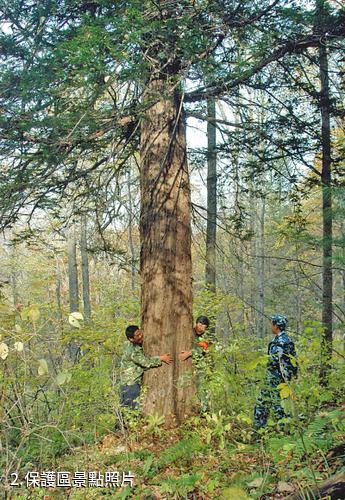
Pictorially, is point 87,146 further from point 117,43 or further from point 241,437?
point 241,437

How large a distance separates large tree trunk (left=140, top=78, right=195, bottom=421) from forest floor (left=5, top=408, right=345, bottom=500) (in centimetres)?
42

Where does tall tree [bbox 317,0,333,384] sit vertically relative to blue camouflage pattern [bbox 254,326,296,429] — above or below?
above

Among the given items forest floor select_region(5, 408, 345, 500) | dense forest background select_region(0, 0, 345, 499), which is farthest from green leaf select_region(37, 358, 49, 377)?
forest floor select_region(5, 408, 345, 500)

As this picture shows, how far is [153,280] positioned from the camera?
4.94 metres

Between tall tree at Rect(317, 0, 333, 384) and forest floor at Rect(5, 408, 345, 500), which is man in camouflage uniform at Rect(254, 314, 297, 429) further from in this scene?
tall tree at Rect(317, 0, 333, 384)

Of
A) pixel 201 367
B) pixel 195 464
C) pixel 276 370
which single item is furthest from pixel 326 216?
pixel 195 464

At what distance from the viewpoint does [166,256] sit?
495 cm

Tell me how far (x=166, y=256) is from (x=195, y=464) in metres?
2.29

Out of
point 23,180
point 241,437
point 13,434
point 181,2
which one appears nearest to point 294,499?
point 241,437

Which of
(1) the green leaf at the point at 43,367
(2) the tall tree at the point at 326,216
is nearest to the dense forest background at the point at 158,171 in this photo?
(1) the green leaf at the point at 43,367

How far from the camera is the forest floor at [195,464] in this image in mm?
2990

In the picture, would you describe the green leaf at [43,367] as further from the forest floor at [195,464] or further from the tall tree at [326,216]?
the tall tree at [326,216]

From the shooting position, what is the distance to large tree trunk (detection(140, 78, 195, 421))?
4.79 m

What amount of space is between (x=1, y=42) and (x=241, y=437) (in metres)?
5.17
